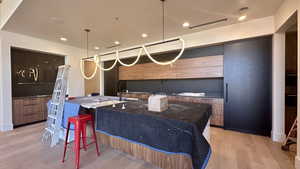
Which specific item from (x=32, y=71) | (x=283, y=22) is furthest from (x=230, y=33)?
(x=32, y=71)

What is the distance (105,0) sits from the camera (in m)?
2.23

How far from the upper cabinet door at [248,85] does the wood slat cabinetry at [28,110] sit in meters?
5.48

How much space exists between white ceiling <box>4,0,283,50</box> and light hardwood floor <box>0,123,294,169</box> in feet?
8.65

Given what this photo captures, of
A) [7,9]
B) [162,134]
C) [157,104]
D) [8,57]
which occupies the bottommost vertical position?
[162,134]

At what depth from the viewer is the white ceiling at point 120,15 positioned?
2.35 m

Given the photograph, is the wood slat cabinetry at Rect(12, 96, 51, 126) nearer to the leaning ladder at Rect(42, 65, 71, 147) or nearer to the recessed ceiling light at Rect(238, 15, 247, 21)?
the leaning ladder at Rect(42, 65, 71, 147)

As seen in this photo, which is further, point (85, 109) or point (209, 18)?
point (209, 18)

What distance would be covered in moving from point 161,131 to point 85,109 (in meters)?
1.67

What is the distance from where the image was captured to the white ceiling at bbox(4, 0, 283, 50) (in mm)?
2350

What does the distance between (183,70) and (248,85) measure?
1.72 m

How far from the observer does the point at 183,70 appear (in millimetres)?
4230

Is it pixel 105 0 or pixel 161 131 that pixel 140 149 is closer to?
pixel 161 131

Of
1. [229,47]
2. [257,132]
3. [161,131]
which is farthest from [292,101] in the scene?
[161,131]

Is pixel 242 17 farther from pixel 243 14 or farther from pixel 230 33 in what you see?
pixel 230 33
